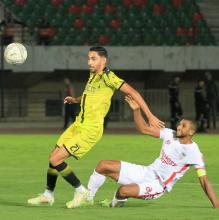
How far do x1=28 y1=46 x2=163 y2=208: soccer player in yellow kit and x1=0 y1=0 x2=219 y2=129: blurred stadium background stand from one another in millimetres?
25349

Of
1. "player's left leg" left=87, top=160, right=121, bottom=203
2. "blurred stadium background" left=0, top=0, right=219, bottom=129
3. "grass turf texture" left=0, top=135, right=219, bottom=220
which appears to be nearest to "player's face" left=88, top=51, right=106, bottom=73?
"player's left leg" left=87, top=160, right=121, bottom=203

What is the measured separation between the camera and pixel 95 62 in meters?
11.2

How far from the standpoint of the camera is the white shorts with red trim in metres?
10.8

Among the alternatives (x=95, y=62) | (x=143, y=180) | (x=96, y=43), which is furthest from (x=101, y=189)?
(x=96, y=43)

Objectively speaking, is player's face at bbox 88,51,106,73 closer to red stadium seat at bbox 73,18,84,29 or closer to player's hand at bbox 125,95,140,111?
player's hand at bbox 125,95,140,111

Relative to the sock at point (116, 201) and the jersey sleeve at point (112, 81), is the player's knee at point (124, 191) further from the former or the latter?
the jersey sleeve at point (112, 81)

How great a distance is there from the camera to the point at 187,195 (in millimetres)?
13039

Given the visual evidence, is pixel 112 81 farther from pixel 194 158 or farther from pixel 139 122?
pixel 194 158

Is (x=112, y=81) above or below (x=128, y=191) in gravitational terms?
above

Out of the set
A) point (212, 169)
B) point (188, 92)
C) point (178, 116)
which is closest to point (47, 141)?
point (178, 116)

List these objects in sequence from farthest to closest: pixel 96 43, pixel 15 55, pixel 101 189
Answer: pixel 96 43
pixel 15 55
pixel 101 189

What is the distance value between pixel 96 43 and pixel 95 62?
1099 inches

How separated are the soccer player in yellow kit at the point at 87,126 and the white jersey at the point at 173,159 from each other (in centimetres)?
92

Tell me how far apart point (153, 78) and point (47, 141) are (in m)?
14.2
